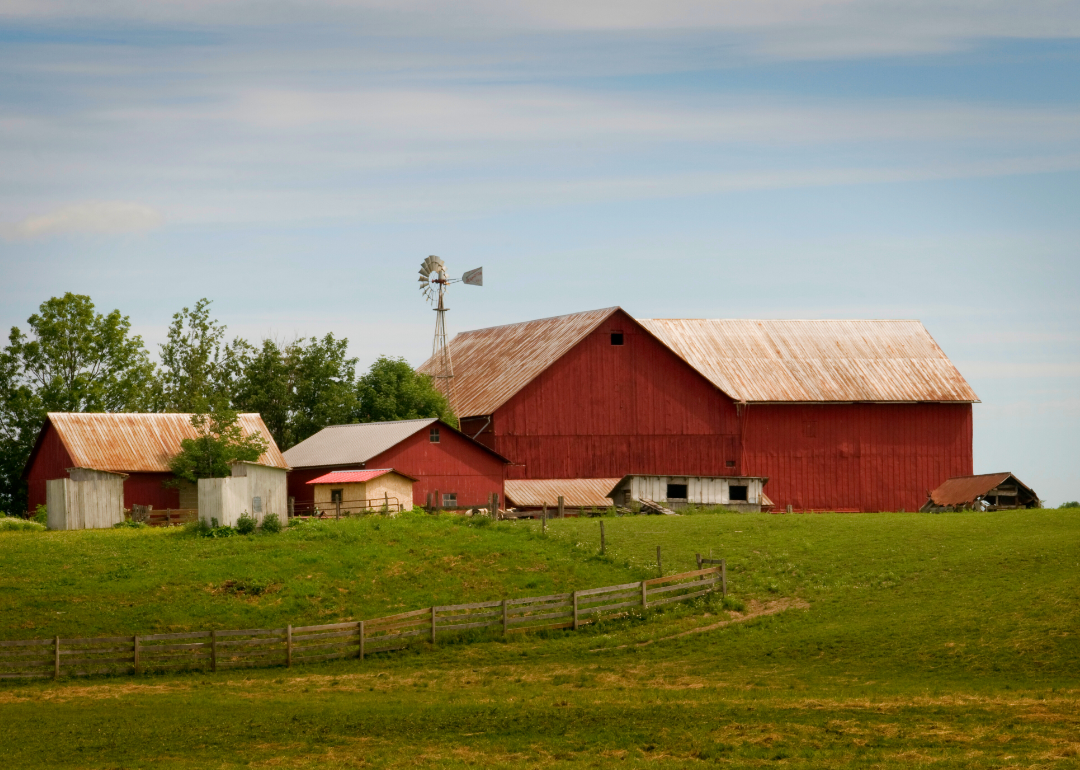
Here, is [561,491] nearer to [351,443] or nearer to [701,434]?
[701,434]

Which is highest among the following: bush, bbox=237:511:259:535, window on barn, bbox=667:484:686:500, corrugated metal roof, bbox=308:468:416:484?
corrugated metal roof, bbox=308:468:416:484

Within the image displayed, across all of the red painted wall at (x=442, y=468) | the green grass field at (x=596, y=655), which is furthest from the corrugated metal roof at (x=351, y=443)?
the green grass field at (x=596, y=655)

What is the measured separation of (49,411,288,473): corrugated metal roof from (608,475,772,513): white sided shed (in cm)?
1636

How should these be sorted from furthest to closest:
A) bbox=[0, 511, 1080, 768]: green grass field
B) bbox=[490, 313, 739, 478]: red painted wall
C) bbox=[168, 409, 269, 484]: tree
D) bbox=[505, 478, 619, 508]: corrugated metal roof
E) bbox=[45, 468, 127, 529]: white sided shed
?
bbox=[490, 313, 739, 478]: red painted wall
bbox=[505, 478, 619, 508]: corrugated metal roof
bbox=[168, 409, 269, 484]: tree
bbox=[45, 468, 127, 529]: white sided shed
bbox=[0, 511, 1080, 768]: green grass field

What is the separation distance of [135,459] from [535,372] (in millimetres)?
20667

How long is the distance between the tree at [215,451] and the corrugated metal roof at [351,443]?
11.2 ft

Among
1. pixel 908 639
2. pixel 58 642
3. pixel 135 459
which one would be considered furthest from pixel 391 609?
pixel 135 459

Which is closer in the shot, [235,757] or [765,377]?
[235,757]

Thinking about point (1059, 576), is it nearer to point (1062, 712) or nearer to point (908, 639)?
point (908, 639)

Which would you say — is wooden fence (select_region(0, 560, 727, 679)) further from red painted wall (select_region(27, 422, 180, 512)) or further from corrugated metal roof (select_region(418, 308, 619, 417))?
corrugated metal roof (select_region(418, 308, 619, 417))

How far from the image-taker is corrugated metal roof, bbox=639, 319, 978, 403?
A: 7356 centimetres

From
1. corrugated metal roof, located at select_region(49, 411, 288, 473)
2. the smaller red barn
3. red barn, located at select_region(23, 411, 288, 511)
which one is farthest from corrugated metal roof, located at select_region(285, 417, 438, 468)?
red barn, located at select_region(23, 411, 288, 511)

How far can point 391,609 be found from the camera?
1523 inches

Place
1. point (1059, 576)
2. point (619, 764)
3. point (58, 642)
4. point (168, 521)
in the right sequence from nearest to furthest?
point (619, 764)
point (58, 642)
point (1059, 576)
point (168, 521)
